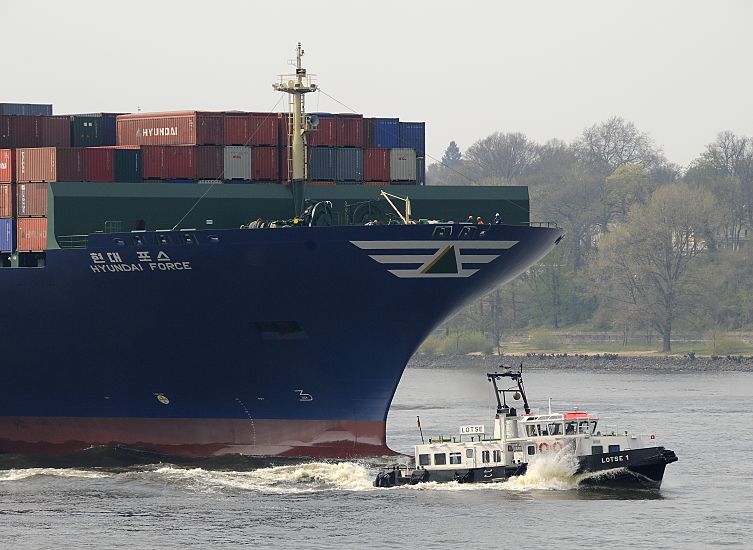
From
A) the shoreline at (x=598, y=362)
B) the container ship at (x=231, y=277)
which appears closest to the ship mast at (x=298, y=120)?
the container ship at (x=231, y=277)

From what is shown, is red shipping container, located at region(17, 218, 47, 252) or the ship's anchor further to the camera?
red shipping container, located at region(17, 218, 47, 252)

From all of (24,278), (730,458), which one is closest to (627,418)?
(730,458)

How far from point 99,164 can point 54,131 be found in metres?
6.41

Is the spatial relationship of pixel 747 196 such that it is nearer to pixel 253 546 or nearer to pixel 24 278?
pixel 24 278

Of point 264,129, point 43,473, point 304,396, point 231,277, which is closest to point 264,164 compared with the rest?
point 264,129

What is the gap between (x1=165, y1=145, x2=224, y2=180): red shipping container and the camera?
224 feet

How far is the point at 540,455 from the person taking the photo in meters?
59.3

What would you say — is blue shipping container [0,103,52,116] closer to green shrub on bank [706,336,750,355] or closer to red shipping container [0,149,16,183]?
red shipping container [0,149,16,183]

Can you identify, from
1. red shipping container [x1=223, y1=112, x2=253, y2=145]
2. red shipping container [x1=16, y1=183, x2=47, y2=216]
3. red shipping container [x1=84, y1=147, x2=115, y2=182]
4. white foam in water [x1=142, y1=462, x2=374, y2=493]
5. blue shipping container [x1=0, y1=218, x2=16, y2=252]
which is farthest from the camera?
red shipping container [x1=223, y1=112, x2=253, y2=145]

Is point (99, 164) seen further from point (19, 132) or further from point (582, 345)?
point (582, 345)

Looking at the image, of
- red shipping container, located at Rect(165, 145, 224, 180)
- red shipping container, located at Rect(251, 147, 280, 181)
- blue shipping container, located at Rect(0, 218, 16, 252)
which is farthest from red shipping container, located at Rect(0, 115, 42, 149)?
red shipping container, located at Rect(251, 147, 280, 181)

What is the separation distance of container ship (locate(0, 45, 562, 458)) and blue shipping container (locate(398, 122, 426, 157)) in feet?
4.48

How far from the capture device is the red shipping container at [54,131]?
7331 cm

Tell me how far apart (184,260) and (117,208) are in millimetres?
4372
